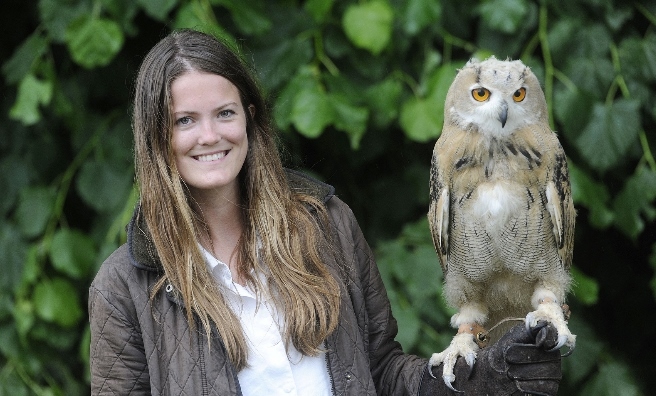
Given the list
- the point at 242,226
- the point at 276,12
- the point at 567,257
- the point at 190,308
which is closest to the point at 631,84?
the point at 567,257

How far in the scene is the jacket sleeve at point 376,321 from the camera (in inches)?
70.1

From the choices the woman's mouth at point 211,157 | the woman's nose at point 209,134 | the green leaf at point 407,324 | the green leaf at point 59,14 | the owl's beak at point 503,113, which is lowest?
the green leaf at point 407,324

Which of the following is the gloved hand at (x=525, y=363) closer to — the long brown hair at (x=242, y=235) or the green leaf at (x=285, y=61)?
the long brown hair at (x=242, y=235)

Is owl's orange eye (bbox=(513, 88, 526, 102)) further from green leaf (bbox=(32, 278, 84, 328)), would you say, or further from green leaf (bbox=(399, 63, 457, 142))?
green leaf (bbox=(32, 278, 84, 328))

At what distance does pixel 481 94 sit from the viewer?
1742 mm

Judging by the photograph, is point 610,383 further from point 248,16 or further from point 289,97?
point 248,16

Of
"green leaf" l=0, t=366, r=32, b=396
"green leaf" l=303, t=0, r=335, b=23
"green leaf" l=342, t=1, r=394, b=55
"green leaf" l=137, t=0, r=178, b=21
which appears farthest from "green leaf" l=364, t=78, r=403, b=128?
"green leaf" l=0, t=366, r=32, b=396

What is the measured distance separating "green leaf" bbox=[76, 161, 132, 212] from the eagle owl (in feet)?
4.06

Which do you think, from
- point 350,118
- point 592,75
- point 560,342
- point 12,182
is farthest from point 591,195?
point 12,182

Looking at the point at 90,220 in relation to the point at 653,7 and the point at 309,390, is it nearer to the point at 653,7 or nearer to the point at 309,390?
the point at 309,390

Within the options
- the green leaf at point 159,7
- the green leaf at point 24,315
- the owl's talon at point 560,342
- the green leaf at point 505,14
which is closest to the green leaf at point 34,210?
the green leaf at point 24,315

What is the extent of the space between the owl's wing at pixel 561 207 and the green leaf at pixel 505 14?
2.45 feet

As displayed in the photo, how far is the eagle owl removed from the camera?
175cm

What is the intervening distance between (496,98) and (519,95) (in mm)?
76
